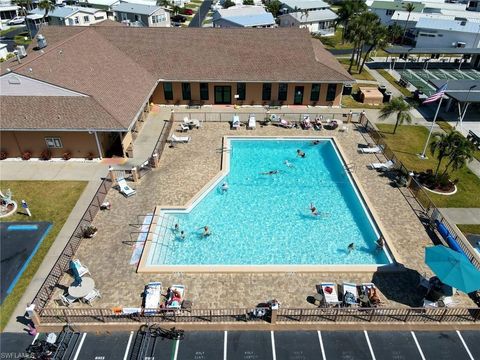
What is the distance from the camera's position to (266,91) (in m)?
39.6

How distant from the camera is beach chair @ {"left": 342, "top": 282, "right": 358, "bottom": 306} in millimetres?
17312

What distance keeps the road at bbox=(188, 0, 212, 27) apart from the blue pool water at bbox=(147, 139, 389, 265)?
6487cm

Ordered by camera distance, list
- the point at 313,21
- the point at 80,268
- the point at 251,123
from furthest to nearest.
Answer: the point at 313,21 < the point at 251,123 < the point at 80,268

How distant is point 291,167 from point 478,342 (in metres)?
17.9

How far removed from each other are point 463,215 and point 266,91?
77.1 feet

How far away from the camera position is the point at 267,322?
55.1ft

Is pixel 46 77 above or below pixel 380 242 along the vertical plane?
above

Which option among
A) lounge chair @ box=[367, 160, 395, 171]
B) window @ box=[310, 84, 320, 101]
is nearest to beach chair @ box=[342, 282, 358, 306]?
A: lounge chair @ box=[367, 160, 395, 171]

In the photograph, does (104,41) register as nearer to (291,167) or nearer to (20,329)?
(291,167)

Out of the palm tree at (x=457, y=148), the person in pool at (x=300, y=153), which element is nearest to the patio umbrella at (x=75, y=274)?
the person in pool at (x=300, y=153)

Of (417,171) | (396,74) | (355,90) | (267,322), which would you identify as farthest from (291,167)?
(396,74)

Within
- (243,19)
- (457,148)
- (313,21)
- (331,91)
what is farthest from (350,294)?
(313,21)

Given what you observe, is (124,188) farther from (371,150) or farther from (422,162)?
(422,162)

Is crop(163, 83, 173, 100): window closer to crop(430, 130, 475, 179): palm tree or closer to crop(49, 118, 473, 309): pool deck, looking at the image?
crop(49, 118, 473, 309): pool deck
